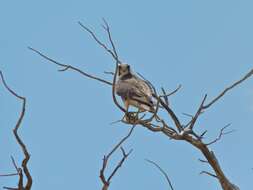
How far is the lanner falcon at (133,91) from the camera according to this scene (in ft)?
18.2

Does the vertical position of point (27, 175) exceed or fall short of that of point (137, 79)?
it falls short

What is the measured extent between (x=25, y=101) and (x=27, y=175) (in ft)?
1.59

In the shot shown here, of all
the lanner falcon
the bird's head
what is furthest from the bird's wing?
the bird's head

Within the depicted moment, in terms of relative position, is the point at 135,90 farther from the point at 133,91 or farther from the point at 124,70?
the point at 124,70

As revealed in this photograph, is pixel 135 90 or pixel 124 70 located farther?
pixel 124 70

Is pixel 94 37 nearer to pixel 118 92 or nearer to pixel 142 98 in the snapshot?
pixel 142 98

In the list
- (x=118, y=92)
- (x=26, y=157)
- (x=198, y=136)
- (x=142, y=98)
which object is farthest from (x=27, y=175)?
(x=118, y=92)

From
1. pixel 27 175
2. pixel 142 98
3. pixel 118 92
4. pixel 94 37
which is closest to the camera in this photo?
pixel 27 175

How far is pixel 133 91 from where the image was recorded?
20.3 ft

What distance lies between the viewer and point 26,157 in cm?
330

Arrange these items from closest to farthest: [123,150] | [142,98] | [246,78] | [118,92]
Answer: [123,150]
[246,78]
[142,98]
[118,92]

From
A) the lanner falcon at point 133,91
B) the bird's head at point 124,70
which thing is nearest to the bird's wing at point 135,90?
the lanner falcon at point 133,91

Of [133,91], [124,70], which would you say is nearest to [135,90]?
[133,91]

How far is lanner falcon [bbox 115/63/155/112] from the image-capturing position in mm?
5539
